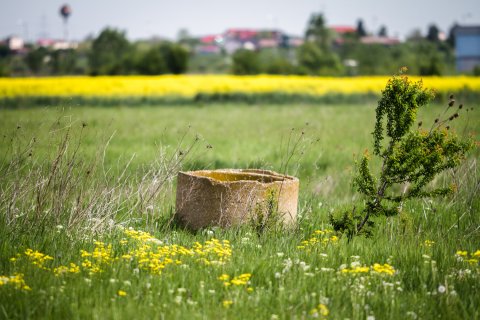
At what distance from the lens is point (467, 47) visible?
3263 inches

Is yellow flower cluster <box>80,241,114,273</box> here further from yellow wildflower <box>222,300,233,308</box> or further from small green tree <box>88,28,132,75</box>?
small green tree <box>88,28,132,75</box>

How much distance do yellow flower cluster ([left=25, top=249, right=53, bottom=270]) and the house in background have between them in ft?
275

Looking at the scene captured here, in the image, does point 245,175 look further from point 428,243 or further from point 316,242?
point 428,243

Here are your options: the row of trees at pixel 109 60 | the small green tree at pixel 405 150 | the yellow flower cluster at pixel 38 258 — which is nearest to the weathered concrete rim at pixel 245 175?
the small green tree at pixel 405 150

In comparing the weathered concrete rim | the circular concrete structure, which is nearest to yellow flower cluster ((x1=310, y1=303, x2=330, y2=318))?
the circular concrete structure

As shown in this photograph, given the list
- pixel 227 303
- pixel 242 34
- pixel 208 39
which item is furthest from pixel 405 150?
pixel 242 34

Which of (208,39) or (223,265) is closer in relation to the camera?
(223,265)

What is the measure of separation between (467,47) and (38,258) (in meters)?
85.4

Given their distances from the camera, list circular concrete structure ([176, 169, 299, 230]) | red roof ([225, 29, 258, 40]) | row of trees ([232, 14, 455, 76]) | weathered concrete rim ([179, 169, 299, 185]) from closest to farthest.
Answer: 1. circular concrete structure ([176, 169, 299, 230])
2. weathered concrete rim ([179, 169, 299, 185])
3. row of trees ([232, 14, 455, 76])
4. red roof ([225, 29, 258, 40])

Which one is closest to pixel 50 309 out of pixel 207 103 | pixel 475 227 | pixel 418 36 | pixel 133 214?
pixel 133 214

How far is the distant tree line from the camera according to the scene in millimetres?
51281

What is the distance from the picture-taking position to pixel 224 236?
636 cm

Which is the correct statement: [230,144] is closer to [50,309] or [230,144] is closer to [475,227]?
[475,227]

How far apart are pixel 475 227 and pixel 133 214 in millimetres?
3916
